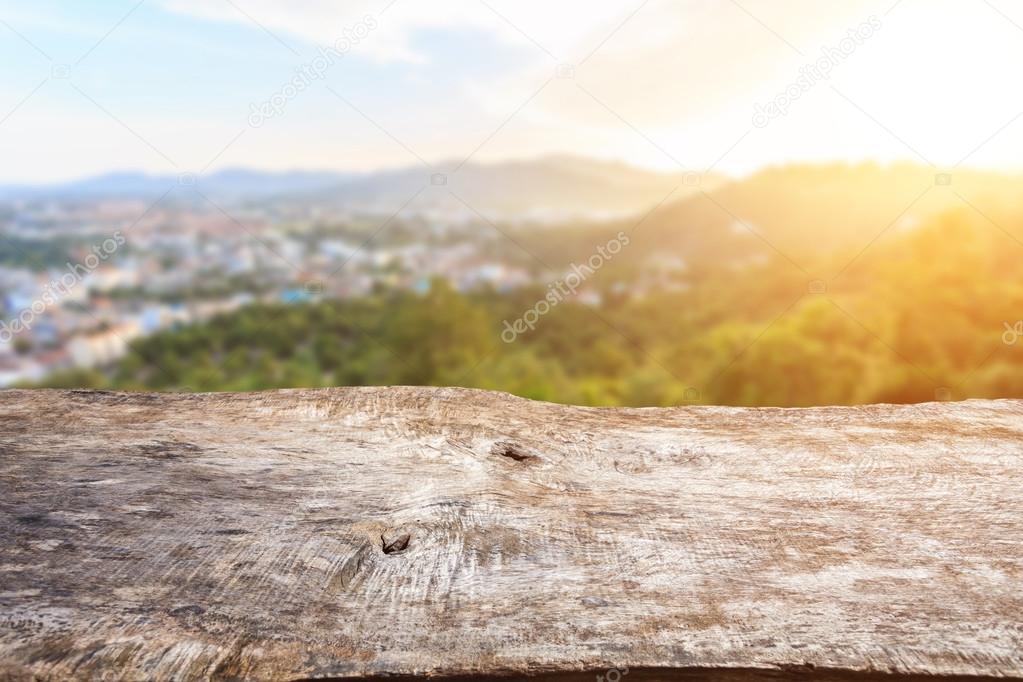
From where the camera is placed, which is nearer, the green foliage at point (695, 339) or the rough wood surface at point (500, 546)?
the rough wood surface at point (500, 546)

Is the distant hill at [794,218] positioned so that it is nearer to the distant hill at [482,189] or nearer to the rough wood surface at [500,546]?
the distant hill at [482,189]

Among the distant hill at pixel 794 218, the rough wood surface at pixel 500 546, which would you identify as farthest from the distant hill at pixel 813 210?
the rough wood surface at pixel 500 546

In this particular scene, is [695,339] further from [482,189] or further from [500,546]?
[500,546]

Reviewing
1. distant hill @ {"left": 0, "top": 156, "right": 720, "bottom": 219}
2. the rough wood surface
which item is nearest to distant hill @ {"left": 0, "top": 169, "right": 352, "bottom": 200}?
distant hill @ {"left": 0, "top": 156, "right": 720, "bottom": 219}

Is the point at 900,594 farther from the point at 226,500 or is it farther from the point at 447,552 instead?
the point at 226,500

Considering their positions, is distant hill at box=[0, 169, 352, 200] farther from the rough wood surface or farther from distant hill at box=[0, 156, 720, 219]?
the rough wood surface

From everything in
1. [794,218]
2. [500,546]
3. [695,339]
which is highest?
[794,218]

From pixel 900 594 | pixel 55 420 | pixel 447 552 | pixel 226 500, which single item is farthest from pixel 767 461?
pixel 55 420

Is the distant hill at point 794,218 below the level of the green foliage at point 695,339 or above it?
above

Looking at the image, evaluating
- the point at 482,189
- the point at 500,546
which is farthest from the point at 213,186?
the point at 500,546
